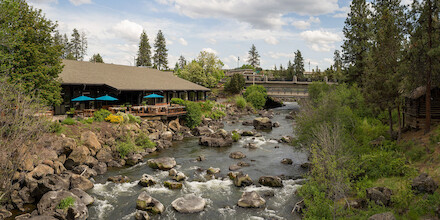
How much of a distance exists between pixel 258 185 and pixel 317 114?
24.1 feet

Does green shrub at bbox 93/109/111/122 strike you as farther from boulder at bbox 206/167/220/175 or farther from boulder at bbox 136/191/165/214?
boulder at bbox 136/191/165/214

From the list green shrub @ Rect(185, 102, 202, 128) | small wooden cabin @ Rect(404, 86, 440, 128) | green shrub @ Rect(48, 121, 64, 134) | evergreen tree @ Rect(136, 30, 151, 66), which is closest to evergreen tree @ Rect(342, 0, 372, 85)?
small wooden cabin @ Rect(404, 86, 440, 128)

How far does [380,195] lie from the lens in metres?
13.8

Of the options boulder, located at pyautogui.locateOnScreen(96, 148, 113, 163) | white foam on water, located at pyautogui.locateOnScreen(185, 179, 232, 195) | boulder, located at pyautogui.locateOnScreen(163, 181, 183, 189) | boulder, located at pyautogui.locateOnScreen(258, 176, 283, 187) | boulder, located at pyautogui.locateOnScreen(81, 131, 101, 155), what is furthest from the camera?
boulder, located at pyautogui.locateOnScreen(81, 131, 101, 155)

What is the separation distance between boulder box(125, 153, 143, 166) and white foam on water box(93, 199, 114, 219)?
288 inches

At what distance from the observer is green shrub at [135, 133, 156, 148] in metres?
29.1

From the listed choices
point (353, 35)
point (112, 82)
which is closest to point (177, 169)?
point (112, 82)

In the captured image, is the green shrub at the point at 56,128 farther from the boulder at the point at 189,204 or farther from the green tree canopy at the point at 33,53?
the boulder at the point at 189,204

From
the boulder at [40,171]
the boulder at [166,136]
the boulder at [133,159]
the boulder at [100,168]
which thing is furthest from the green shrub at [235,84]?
the boulder at [40,171]

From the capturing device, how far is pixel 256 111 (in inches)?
2625

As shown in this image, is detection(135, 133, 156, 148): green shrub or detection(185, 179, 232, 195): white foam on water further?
detection(135, 133, 156, 148): green shrub

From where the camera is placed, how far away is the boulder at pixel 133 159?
81.0 ft

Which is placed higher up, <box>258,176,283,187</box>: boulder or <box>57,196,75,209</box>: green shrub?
<box>57,196,75,209</box>: green shrub

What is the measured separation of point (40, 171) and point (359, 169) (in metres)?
21.2
